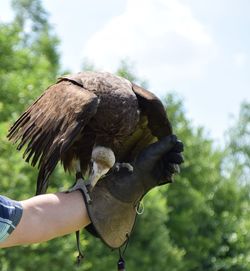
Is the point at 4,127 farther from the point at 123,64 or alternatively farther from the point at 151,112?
the point at 123,64

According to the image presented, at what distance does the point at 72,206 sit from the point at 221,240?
907 inches

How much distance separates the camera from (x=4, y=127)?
1327 centimetres

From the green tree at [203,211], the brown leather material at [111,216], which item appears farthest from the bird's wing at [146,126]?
the green tree at [203,211]

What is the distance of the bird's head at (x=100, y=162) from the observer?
4657 millimetres

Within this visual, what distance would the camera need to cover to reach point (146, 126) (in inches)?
206

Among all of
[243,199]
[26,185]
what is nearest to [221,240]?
[243,199]

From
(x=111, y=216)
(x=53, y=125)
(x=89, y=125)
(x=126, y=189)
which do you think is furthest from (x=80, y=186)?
(x=89, y=125)

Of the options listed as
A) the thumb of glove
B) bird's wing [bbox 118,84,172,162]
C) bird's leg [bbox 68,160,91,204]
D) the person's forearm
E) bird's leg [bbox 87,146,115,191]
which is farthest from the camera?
bird's wing [bbox 118,84,172,162]

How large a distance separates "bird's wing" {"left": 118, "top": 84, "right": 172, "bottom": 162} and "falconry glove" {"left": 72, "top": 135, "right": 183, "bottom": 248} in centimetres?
23

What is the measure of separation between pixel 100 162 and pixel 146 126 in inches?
21.9

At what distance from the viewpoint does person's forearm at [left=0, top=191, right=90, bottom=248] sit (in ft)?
12.4

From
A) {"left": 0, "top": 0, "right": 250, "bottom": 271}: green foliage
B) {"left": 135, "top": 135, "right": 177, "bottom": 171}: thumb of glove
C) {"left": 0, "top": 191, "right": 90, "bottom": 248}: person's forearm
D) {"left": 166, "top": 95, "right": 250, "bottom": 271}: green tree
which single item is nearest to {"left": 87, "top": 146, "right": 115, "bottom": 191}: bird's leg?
{"left": 135, "top": 135, "right": 177, "bottom": 171}: thumb of glove

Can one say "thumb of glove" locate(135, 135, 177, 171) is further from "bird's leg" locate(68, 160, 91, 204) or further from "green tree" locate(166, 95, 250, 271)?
"green tree" locate(166, 95, 250, 271)

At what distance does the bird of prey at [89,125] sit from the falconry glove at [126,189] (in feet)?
0.32
